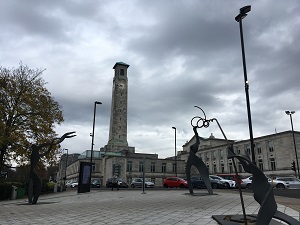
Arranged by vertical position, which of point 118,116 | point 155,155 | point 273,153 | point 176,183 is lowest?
point 176,183

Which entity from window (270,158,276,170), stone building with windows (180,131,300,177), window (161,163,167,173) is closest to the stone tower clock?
window (161,163,167,173)

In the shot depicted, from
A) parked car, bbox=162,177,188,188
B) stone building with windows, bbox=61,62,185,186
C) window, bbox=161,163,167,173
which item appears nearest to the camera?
parked car, bbox=162,177,188,188

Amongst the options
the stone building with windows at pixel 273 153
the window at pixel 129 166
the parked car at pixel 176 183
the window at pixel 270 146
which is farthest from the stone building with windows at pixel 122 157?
the parked car at pixel 176 183

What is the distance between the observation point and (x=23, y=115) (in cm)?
2352

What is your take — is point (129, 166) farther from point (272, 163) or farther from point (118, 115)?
point (272, 163)

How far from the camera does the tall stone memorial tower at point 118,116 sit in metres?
75.5

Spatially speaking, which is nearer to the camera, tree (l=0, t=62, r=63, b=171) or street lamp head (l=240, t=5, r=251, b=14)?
street lamp head (l=240, t=5, r=251, b=14)

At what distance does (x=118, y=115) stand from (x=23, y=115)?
54.6 metres

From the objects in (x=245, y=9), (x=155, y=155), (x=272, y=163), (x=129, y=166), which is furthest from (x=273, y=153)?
(x=245, y=9)

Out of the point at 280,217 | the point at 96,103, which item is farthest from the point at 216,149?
the point at 280,217

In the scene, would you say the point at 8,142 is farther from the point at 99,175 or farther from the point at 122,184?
the point at 99,175

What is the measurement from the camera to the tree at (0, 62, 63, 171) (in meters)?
22.3

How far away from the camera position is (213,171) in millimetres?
70875

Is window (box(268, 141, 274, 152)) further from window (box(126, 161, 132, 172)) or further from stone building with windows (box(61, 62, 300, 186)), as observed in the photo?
window (box(126, 161, 132, 172))
